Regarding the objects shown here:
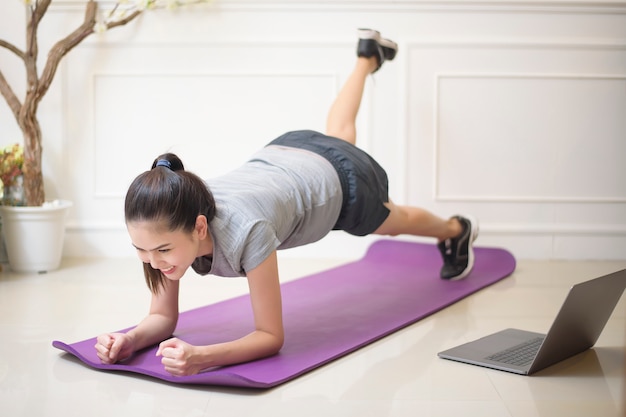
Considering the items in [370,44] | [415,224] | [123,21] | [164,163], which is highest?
[123,21]

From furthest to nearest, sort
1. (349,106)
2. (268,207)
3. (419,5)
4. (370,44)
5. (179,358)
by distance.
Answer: (419,5)
(370,44)
(349,106)
(268,207)
(179,358)

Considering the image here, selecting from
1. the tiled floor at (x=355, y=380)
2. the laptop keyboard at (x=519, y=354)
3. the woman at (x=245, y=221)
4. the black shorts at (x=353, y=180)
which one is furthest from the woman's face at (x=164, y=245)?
the laptop keyboard at (x=519, y=354)

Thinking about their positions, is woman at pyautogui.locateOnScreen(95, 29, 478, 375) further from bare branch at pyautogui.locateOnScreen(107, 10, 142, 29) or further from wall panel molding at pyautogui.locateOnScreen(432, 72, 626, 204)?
bare branch at pyautogui.locateOnScreen(107, 10, 142, 29)

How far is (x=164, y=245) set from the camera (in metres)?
1.67

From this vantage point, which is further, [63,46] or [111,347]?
[63,46]

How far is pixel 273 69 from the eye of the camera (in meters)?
3.40

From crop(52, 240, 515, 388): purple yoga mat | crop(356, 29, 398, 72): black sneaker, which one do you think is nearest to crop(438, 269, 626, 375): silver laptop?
crop(52, 240, 515, 388): purple yoga mat

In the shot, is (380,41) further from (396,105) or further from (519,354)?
(519,354)

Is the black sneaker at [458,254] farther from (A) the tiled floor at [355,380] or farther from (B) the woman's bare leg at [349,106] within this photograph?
(B) the woman's bare leg at [349,106]

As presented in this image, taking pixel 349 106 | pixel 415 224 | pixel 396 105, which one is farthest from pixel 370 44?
pixel 415 224

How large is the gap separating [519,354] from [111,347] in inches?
39.3

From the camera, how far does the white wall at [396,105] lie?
3.38m

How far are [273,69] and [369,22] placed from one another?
47 cm

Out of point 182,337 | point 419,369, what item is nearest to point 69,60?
point 182,337
